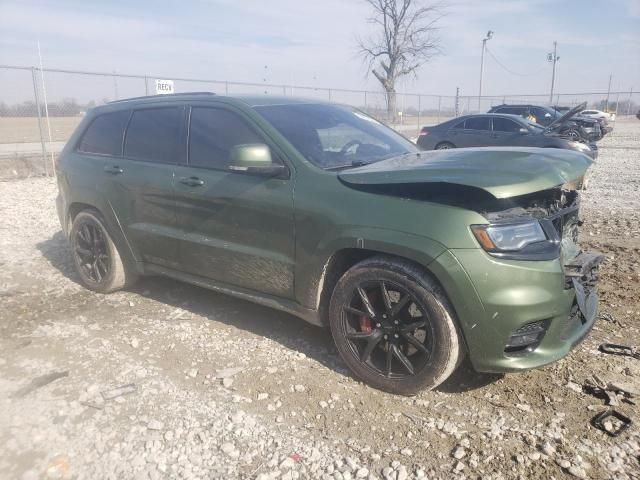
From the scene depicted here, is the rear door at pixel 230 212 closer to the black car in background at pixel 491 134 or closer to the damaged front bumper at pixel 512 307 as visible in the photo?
the damaged front bumper at pixel 512 307

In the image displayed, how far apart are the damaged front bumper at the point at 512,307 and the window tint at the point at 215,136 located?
5.71ft

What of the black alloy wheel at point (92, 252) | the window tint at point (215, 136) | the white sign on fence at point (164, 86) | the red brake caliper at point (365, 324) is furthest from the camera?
the white sign on fence at point (164, 86)

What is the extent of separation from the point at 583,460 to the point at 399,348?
41.7 inches

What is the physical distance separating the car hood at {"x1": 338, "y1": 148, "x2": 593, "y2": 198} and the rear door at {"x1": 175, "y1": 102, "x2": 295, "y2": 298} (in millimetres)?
584

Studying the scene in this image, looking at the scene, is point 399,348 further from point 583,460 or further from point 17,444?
point 17,444

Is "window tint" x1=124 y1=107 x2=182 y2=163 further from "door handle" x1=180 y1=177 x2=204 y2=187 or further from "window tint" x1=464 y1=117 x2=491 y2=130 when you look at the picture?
"window tint" x1=464 y1=117 x2=491 y2=130

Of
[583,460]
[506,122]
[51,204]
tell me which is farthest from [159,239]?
[506,122]

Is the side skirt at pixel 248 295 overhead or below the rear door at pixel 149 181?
below

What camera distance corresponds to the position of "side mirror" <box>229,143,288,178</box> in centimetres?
321

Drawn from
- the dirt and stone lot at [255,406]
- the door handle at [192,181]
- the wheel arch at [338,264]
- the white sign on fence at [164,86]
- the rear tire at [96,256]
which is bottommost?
the dirt and stone lot at [255,406]

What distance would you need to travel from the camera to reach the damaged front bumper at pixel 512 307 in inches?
104

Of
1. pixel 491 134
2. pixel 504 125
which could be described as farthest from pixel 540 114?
pixel 491 134

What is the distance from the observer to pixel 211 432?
2.76m

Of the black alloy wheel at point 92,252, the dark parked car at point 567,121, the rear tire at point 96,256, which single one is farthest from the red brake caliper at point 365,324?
the dark parked car at point 567,121
